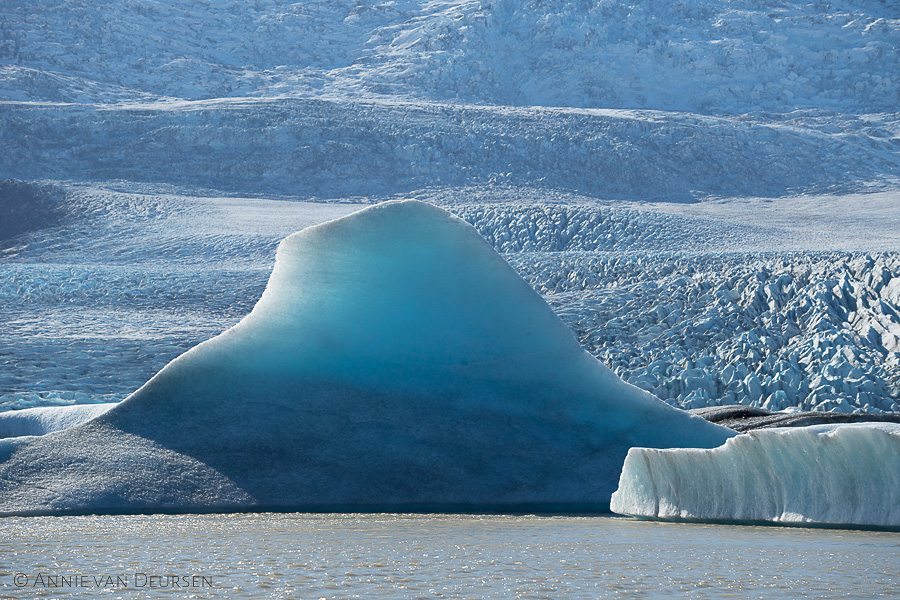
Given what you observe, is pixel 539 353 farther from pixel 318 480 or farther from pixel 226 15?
pixel 226 15

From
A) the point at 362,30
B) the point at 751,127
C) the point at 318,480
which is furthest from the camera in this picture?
the point at 362,30

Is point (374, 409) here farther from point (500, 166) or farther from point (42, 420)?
point (500, 166)

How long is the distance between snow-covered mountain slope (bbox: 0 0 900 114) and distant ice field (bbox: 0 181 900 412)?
1525 centimetres

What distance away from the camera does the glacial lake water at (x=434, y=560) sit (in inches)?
106

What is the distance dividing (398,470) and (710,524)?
1.61m

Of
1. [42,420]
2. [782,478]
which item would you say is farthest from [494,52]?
[782,478]

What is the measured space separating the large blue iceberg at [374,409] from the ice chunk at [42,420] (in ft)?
8.49

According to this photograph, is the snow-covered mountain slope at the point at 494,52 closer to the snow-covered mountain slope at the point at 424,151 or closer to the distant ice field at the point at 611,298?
the snow-covered mountain slope at the point at 424,151

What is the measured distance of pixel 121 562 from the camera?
3197 millimetres

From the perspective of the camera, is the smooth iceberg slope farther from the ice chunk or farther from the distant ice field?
the distant ice field

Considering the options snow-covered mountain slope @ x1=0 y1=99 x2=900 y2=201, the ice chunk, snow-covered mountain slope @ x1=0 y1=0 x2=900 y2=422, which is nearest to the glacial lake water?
the ice chunk

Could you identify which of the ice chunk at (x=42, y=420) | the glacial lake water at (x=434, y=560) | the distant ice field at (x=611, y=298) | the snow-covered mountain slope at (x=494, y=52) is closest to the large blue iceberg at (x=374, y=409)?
the glacial lake water at (x=434, y=560)

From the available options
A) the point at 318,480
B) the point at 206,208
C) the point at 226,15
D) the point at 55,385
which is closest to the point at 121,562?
the point at 318,480

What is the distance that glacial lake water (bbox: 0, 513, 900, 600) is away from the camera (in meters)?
2.70
